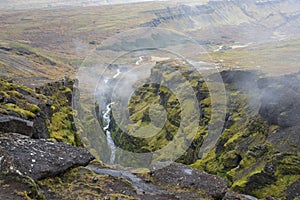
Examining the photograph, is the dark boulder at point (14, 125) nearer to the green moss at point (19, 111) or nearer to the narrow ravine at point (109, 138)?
the green moss at point (19, 111)

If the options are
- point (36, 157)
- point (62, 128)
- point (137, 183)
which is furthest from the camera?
point (62, 128)

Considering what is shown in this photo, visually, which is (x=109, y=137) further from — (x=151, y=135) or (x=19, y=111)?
(x=19, y=111)

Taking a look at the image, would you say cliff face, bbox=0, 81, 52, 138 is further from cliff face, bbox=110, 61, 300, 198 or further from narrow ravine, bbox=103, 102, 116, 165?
narrow ravine, bbox=103, 102, 116, 165

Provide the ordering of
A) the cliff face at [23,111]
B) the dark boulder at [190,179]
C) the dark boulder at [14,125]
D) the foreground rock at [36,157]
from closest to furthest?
the foreground rock at [36,157] → the dark boulder at [14,125] → the cliff face at [23,111] → the dark boulder at [190,179]

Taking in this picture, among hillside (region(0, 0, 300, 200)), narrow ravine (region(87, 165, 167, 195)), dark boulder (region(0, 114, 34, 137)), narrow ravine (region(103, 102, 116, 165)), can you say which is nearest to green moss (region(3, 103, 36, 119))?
hillside (region(0, 0, 300, 200))

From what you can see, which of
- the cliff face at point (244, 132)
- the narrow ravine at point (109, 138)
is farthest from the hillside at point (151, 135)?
the narrow ravine at point (109, 138)

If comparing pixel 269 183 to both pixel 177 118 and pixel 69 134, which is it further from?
pixel 177 118

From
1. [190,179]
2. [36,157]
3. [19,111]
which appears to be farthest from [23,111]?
[190,179]
